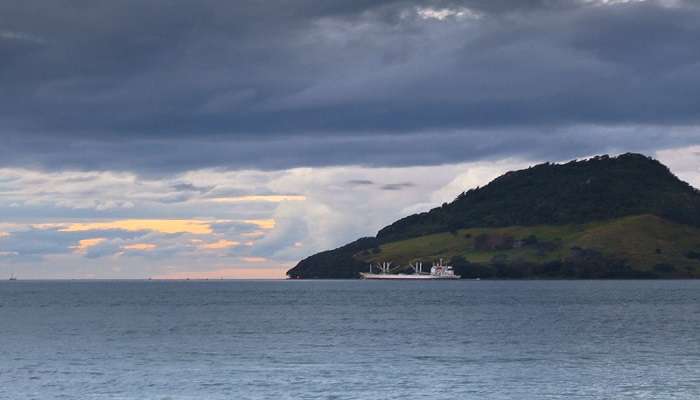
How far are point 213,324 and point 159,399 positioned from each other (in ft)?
294

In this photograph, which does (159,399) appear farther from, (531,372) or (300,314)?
(300,314)

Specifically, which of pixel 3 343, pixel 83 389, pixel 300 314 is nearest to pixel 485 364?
pixel 83 389

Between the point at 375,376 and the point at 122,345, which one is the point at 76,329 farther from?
the point at 375,376

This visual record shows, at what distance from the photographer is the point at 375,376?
286 ft

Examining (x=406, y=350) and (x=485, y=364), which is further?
(x=406, y=350)

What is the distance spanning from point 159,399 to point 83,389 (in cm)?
919

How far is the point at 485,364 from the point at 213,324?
252ft

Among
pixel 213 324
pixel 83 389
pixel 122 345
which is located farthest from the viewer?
pixel 213 324

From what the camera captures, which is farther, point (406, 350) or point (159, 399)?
point (406, 350)

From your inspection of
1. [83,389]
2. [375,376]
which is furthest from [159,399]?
[375,376]

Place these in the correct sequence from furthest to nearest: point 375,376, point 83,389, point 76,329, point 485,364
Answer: point 76,329, point 485,364, point 375,376, point 83,389

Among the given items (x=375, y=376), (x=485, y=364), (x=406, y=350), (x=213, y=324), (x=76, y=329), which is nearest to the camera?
(x=375, y=376)

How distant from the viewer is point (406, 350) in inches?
4375

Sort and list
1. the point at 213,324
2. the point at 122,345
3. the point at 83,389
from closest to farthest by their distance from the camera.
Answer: the point at 83,389
the point at 122,345
the point at 213,324
